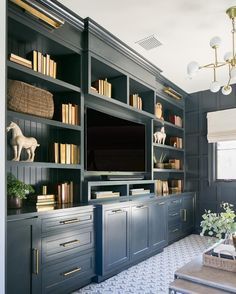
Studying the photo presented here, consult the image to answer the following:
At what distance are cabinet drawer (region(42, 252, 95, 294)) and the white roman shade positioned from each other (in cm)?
326

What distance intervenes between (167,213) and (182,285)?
243 centimetres

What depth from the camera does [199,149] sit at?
5359 millimetres

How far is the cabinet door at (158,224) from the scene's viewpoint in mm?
3752

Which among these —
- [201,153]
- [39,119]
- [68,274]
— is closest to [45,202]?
[68,274]

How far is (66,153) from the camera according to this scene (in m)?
2.90

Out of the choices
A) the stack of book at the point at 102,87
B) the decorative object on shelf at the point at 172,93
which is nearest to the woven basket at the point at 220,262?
the stack of book at the point at 102,87

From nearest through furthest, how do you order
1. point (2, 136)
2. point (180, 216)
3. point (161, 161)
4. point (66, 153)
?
point (2, 136) < point (66, 153) < point (180, 216) < point (161, 161)

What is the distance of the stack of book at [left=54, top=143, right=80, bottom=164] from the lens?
9.33ft

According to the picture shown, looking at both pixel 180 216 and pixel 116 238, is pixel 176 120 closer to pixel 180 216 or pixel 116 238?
pixel 180 216

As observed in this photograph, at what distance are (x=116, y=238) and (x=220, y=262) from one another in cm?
131

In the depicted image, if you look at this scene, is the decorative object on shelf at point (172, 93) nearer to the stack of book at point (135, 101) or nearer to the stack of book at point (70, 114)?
the stack of book at point (135, 101)

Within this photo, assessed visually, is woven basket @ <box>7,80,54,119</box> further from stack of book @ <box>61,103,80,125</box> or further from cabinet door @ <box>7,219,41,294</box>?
cabinet door @ <box>7,219,41,294</box>

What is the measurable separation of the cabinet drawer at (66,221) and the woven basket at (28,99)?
97 centimetres

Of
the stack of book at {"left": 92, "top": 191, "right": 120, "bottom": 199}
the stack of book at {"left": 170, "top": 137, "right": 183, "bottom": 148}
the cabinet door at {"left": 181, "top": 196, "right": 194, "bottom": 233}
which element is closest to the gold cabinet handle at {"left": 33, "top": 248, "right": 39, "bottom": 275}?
the stack of book at {"left": 92, "top": 191, "right": 120, "bottom": 199}
